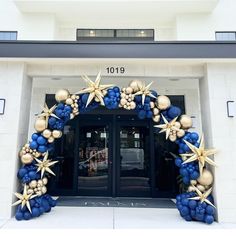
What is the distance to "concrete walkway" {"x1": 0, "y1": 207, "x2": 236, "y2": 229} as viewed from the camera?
5109 mm

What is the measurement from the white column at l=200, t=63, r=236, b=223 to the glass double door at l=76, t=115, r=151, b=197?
287 centimetres

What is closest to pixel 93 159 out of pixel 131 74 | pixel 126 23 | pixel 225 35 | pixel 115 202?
pixel 115 202

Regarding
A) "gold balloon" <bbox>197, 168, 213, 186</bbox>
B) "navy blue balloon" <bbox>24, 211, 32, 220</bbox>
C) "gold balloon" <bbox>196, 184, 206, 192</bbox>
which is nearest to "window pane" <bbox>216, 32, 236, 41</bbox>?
"gold balloon" <bbox>197, 168, 213, 186</bbox>

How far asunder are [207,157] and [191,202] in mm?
1076

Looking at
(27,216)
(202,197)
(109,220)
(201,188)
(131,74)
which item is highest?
(131,74)

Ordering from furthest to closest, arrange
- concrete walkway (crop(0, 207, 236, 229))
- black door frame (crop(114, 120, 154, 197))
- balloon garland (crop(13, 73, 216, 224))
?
Result: black door frame (crop(114, 120, 154, 197)) < balloon garland (crop(13, 73, 216, 224)) < concrete walkway (crop(0, 207, 236, 229))

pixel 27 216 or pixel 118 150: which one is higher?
pixel 118 150

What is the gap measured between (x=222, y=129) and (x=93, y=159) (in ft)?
14.6

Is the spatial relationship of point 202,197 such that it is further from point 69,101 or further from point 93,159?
point 93,159

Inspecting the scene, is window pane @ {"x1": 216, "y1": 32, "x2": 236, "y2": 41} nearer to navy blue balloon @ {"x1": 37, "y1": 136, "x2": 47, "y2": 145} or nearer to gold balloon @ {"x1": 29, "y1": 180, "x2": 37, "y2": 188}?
navy blue balloon @ {"x1": 37, "y1": 136, "x2": 47, "y2": 145}

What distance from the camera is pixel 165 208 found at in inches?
266

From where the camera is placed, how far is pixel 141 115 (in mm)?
5938

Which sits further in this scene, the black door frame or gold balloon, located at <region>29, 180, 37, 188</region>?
the black door frame

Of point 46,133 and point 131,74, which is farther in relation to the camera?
point 131,74
